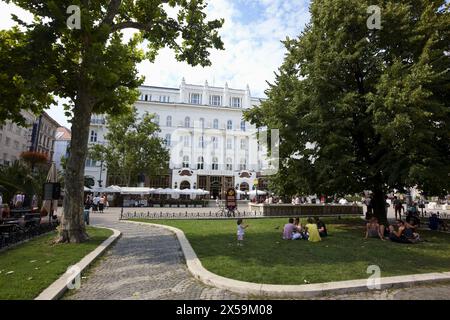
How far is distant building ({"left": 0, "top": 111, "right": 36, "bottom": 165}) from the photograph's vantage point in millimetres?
42287

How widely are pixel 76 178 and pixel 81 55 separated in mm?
4729


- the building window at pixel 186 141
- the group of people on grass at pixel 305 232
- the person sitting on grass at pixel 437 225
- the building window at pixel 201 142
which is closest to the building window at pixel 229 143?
the building window at pixel 201 142

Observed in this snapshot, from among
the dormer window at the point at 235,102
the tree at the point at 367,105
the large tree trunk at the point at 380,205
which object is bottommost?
the large tree trunk at the point at 380,205

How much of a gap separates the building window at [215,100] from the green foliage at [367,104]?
4558 centimetres

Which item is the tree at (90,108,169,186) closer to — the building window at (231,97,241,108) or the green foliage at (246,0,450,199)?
the building window at (231,97,241,108)

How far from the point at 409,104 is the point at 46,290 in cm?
1392

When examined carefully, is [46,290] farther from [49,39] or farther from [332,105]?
[332,105]

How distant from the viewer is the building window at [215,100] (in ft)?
206

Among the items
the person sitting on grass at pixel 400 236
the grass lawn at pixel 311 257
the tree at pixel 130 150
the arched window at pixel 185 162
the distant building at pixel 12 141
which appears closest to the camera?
the grass lawn at pixel 311 257

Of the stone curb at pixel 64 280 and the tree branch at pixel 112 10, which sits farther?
the tree branch at pixel 112 10

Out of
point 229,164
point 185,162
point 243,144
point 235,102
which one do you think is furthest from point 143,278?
point 235,102

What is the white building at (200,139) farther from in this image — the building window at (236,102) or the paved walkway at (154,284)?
the paved walkway at (154,284)
